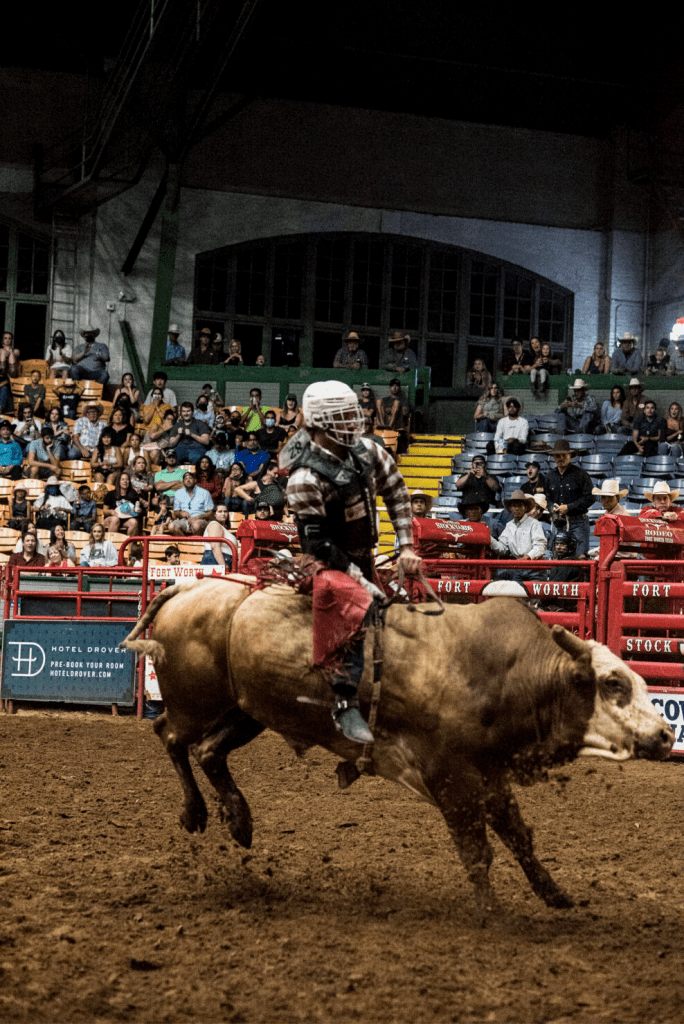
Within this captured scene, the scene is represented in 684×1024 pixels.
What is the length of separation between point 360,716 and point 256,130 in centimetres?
2212

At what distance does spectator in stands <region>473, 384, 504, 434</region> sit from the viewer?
63.9ft

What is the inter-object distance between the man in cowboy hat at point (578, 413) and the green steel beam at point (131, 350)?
898 centimetres

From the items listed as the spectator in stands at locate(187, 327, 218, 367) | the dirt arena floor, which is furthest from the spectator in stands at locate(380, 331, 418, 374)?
the dirt arena floor

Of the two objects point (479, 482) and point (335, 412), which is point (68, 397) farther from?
point (335, 412)

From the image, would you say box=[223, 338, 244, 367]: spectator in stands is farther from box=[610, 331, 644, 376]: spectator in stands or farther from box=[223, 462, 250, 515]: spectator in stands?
box=[610, 331, 644, 376]: spectator in stands

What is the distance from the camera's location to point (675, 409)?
60.6 ft

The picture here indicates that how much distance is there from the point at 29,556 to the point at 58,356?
9120 millimetres

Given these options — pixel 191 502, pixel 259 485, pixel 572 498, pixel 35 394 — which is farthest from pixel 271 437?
pixel 572 498

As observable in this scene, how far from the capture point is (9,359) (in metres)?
21.1

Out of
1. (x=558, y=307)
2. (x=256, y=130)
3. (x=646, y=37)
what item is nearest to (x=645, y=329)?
(x=558, y=307)

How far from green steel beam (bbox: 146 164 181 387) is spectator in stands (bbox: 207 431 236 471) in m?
5.99

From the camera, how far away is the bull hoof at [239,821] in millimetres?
5098

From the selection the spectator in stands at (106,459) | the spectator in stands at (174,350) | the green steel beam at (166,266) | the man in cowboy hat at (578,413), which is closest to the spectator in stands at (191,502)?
the spectator in stands at (106,459)

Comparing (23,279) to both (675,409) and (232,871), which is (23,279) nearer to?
(675,409)
